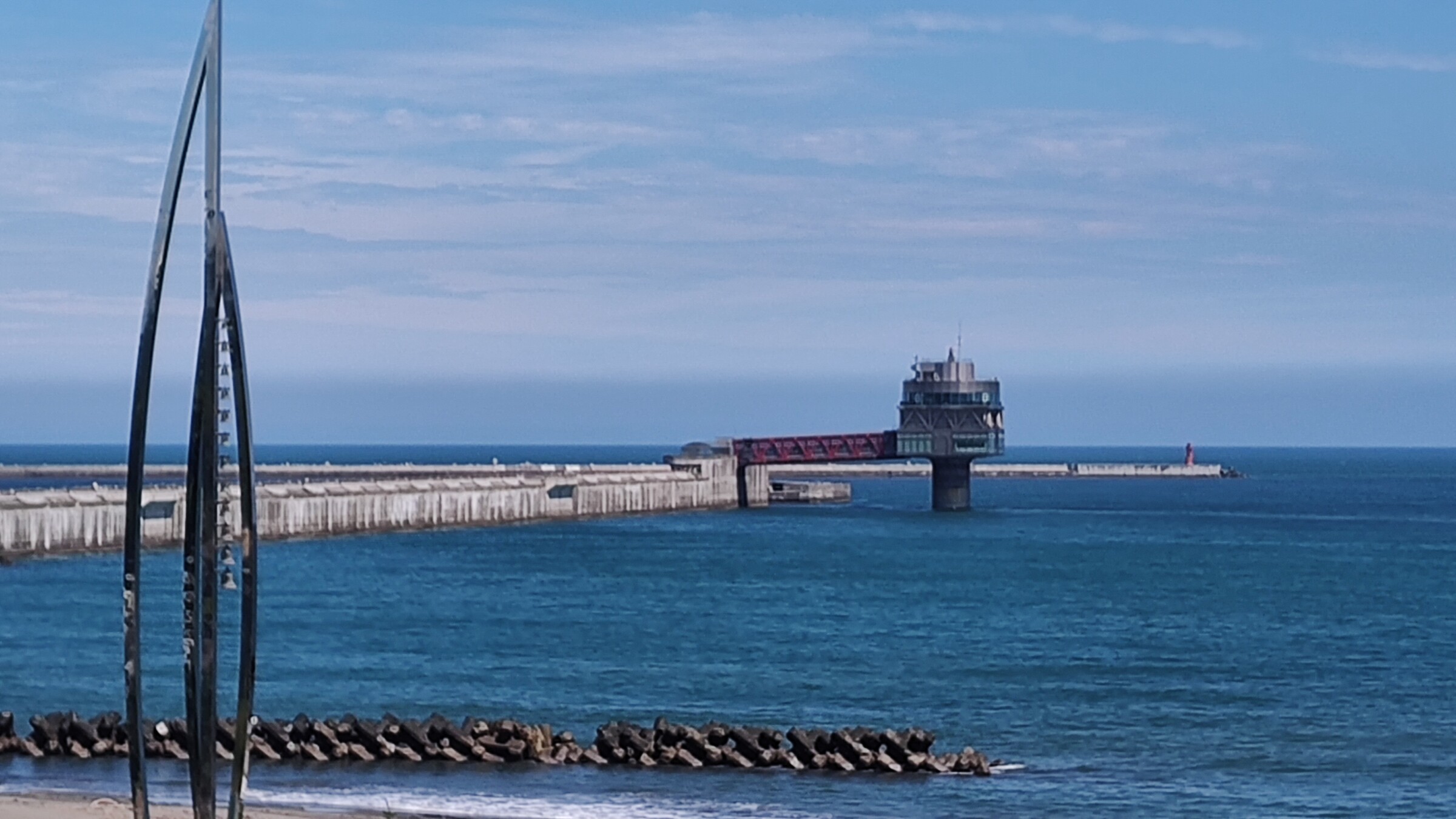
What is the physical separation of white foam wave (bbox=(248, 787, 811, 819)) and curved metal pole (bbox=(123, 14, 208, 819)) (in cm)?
959

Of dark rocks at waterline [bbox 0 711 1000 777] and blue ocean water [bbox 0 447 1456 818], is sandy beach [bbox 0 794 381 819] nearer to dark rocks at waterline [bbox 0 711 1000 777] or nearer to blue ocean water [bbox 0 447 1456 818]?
blue ocean water [bbox 0 447 1456 818]

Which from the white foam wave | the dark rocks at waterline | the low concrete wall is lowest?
the white foam wave

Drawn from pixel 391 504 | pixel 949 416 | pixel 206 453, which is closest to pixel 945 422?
pixel 949 416

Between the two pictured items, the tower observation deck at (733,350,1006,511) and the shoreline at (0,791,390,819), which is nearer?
the shoreline at (0,791,390,819)

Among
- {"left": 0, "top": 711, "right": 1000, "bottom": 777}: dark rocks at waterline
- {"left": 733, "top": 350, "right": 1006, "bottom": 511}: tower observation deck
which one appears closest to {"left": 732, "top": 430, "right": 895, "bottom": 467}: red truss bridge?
{"left": 733, "top": 350, "right": 1006, "bottom": 511}: tower observation deck

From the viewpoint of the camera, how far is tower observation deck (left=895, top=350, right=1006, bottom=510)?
118188mm

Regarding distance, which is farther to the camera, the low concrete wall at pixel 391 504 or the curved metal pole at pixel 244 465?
the low concrete wall at pixel 391 504

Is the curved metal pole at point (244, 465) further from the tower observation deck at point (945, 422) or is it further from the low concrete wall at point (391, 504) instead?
the tower observation deck at point (945, 422)

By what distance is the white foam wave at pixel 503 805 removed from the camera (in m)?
30.0

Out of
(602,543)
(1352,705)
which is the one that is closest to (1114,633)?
(1352,705)

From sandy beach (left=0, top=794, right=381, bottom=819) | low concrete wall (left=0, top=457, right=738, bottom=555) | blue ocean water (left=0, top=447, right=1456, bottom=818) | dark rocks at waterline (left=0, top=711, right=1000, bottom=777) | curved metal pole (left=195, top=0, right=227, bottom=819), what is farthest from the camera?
low concrete wall (left=0, top=457, right=738, bottom=555)

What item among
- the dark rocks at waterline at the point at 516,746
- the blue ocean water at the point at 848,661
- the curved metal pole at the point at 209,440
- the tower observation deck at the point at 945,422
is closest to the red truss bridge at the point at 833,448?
the tower observation deck at the point at 945,422

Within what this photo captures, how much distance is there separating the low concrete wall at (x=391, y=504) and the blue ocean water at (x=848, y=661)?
1.23m

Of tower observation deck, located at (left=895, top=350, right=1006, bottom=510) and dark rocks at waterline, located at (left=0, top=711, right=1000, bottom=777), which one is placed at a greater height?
tower observation deck, located at (left=895, top=350, right=1006, bottom=510)
